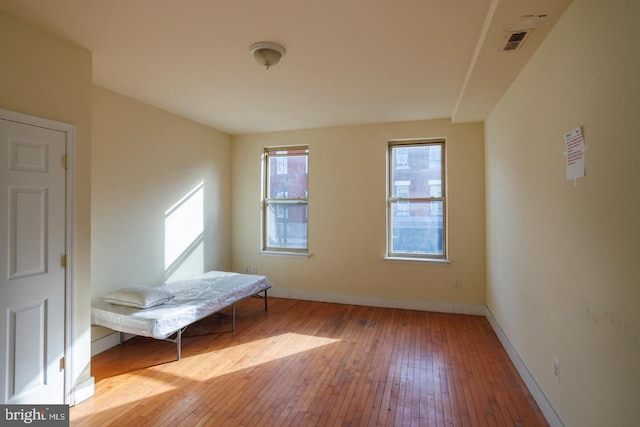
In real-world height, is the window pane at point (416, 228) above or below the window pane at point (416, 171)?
below

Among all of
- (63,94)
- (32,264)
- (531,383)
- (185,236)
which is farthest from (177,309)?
(531,383)

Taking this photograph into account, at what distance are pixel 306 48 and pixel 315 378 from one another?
261 centimetres

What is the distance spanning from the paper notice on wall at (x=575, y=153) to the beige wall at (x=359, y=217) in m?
2.45

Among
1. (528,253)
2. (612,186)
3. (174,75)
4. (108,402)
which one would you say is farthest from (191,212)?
(612,186)

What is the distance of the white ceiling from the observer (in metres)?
1.90

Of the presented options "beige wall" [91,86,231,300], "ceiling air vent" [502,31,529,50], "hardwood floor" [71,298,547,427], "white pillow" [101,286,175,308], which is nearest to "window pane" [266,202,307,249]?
"beige wall" [91,86,231,300]

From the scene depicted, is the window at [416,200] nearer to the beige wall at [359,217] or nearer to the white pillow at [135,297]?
the beige wall at [359,217]

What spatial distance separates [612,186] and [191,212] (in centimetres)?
420

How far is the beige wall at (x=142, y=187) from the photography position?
3.09 meters

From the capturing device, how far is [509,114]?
2.88 meters

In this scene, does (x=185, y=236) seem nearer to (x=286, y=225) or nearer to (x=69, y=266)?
(x=286, y=225)

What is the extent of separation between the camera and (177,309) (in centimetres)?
299

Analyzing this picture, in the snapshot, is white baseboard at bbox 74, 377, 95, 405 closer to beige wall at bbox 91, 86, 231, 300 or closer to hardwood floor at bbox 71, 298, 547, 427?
hardwood floor at bbox 71, 298, 547, 427

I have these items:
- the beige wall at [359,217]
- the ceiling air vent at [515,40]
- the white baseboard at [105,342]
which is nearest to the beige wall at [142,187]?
the white baseboard at [105,342]
